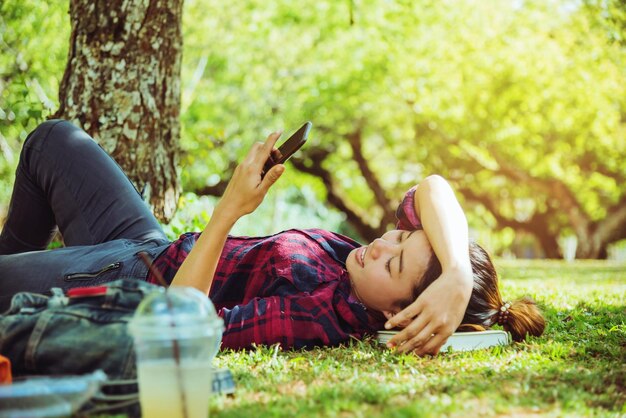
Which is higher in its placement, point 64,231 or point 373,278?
point 64,231

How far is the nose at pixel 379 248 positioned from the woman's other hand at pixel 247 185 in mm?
745

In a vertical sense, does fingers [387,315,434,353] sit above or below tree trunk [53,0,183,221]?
below

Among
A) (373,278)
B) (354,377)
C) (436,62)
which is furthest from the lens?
(436,62)

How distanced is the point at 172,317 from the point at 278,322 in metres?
1.35

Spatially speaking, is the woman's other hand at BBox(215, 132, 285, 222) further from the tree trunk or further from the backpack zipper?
the tree trunk

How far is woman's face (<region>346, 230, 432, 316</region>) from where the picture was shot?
10.2ft

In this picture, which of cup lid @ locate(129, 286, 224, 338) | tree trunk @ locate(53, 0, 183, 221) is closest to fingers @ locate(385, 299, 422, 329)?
cup lid @ locate(129, 286, 224, 338)

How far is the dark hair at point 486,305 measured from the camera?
10.2 ft

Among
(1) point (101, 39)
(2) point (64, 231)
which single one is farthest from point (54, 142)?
(1) point (101, 39)

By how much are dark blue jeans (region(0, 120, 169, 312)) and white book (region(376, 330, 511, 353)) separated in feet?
4.22

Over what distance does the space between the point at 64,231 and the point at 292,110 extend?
1485 centimetres

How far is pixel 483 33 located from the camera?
58.4ft

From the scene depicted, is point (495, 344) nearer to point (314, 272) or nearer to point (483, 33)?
point (314, 272)

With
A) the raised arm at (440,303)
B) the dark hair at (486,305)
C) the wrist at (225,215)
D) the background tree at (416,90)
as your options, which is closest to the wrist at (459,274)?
the raised arm at (440,303)
